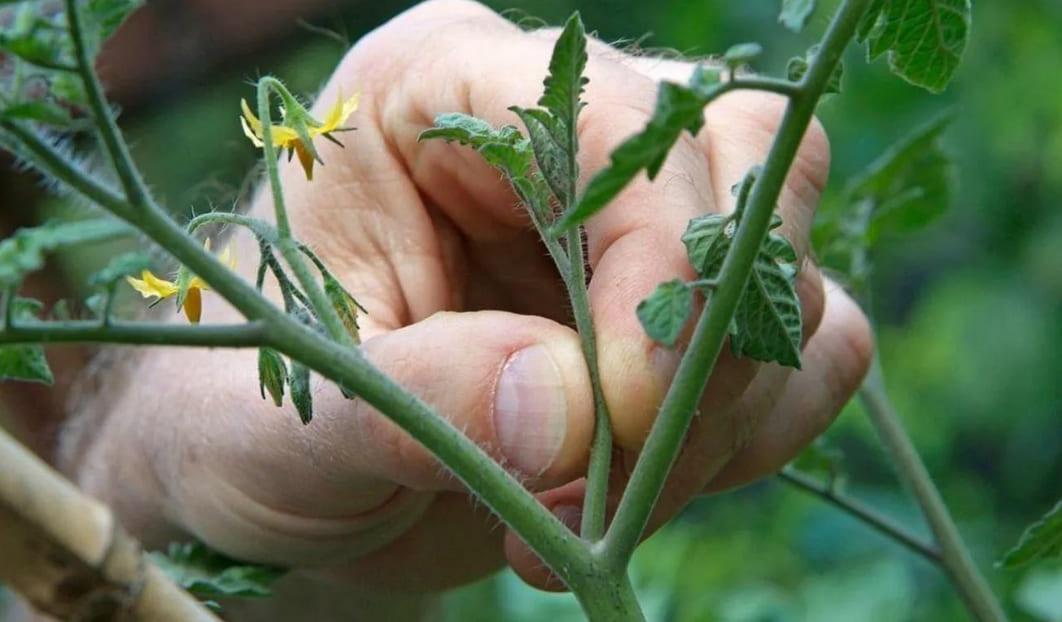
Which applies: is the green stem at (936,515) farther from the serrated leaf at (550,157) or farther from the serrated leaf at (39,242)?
the serrated leaf at (39,242)

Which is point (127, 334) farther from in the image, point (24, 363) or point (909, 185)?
point (909, 185)

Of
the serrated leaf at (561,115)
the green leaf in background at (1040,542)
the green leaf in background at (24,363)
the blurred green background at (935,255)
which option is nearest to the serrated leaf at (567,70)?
the serrated leaf at (561,115)

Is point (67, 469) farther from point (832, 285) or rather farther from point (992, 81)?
point (992, 81)

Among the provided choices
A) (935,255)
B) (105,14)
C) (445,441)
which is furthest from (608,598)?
(935,255)

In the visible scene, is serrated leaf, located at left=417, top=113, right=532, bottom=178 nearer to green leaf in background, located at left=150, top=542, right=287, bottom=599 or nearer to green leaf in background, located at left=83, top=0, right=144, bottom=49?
green leaf in background, located at left=83, top=0, right=144, bottom=49

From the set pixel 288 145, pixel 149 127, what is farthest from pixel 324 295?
pixel 149 127

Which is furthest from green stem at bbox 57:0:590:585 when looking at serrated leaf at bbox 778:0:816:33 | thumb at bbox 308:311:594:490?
serrated leaf at bbox 778:0:816:33
